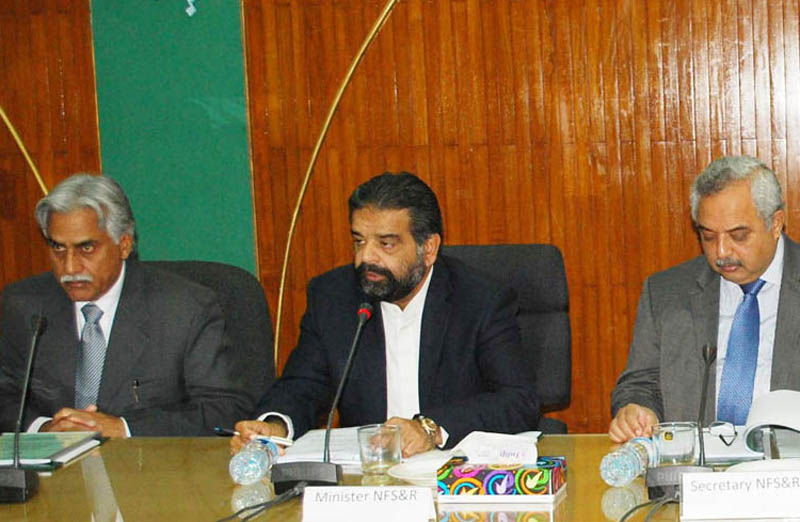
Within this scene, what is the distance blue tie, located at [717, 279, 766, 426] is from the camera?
3055 mm

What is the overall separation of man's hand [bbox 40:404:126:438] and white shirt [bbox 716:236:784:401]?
1.68 metres

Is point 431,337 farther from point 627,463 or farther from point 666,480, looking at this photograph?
point 666,480

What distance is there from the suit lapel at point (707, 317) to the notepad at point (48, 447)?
5.45ft

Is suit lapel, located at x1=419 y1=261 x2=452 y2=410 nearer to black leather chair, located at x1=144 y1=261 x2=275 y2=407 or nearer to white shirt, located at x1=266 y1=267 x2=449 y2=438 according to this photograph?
white shirt, located at x1=266 y1=267 x2=449 y2=438

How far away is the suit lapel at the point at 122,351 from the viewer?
3273mm

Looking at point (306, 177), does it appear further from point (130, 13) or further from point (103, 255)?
point (103, 255)

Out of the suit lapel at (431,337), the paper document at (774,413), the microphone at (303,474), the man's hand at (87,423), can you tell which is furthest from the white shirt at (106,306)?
the paper document at (774,413)

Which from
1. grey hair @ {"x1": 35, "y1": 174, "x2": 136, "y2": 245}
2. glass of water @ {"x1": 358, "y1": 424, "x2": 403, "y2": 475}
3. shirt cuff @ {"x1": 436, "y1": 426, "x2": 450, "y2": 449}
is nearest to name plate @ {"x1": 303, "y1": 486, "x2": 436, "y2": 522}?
glass of water @ {"x1": 358, "y1": 424, "x2": 403, "y2": 475}

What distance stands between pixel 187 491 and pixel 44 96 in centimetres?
304

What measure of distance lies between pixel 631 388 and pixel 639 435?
549 millimetres

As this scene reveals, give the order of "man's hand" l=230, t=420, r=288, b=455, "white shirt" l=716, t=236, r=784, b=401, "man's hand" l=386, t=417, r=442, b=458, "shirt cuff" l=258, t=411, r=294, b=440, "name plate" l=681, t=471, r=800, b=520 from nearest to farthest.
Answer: "name plate" l=681, t=471, r=800, b=520
"man's hand" l=386, t=417, r=442, b=458
"man's hand" l=230, t=420, r=288, b=455
"shirt cuff" l=258, t=411, r=294, b=440
"white shirt" l=716, t=236, r=784, b=401

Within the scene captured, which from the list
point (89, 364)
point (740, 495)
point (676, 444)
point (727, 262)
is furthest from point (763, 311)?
point (89, 364)

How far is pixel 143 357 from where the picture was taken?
3.29 m

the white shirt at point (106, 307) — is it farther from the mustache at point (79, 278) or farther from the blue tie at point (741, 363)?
the blue tie at point (741, 363)
